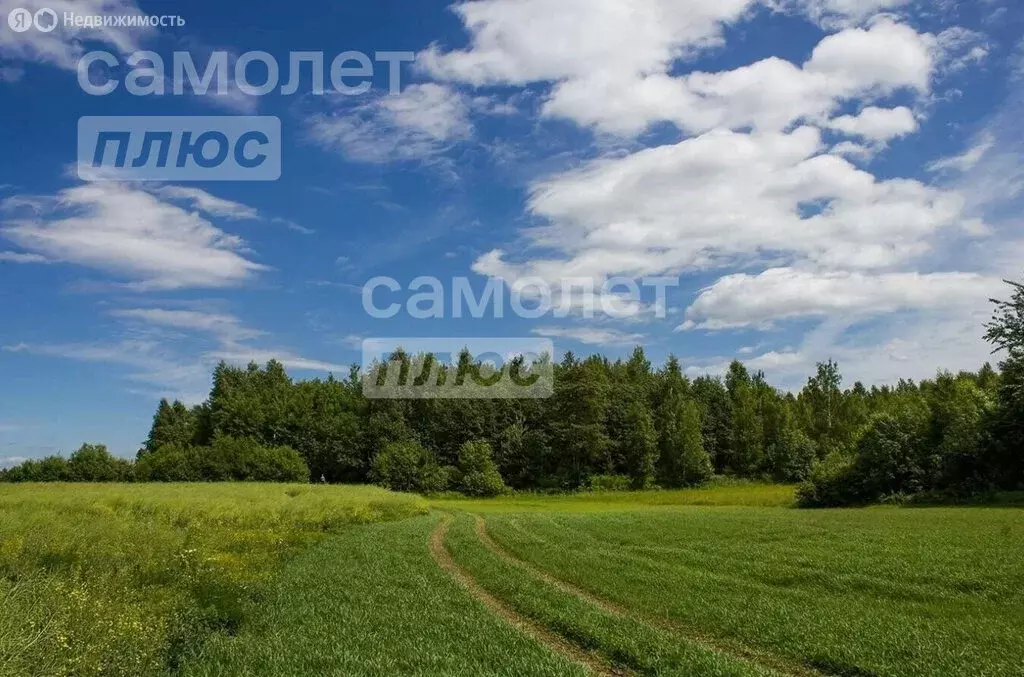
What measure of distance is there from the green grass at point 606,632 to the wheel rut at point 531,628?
203 millimetres

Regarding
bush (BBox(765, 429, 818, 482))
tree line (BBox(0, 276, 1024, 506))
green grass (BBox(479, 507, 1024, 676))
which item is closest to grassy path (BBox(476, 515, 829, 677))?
green grass (BBox(479, 507, 1024, 676))

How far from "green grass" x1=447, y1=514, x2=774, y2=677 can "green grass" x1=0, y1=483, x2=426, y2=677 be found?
7.50m

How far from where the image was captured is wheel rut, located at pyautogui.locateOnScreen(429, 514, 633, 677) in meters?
13.0

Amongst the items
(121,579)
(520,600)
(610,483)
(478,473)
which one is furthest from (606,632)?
(610,483)

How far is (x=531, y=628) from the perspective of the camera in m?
16.1

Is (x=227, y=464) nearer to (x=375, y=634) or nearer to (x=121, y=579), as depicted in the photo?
(x=121, y=579)

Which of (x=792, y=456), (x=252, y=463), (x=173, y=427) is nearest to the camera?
(x=792, y=456)

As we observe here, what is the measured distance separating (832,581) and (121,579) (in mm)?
20824

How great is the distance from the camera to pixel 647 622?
53.8ft

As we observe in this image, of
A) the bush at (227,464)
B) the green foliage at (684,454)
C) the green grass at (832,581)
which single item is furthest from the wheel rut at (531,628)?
the bush at (227,464)

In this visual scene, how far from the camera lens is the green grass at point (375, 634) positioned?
42.5 ft

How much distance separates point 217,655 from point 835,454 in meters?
58.6

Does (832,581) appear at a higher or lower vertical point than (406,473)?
higher

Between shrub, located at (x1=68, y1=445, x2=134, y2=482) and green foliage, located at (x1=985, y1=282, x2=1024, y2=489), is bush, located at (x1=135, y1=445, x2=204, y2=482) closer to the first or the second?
shrub, located at (x1=68, y1=445, x2=134, y2=482)
